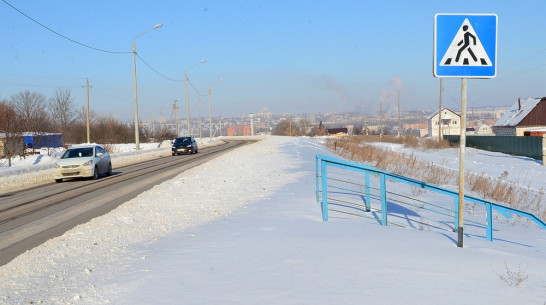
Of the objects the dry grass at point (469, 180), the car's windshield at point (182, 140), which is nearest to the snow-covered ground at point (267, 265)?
the dry grass at point (469, 180)

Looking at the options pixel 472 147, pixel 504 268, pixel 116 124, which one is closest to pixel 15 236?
pixel 504 268

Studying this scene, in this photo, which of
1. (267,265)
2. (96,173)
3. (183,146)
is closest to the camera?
(267,265)

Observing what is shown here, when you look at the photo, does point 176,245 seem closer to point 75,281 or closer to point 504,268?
point 75,281

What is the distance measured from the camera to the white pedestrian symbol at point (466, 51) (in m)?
Answer: 6.63

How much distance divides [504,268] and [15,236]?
8.15 meters

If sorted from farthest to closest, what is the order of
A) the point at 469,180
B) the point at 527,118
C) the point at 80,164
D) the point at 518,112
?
1. the point at 518,112
2. the point at 527,118
3. the point at 80,164
4. the point at 469,180

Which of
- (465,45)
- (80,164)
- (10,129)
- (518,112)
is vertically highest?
(465,45)

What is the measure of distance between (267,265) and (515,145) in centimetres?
5130

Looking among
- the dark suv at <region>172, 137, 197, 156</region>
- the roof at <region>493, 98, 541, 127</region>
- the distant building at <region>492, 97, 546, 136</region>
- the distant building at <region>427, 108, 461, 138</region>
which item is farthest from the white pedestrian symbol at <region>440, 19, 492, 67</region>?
the distant building at <region>427, 108, 461, 138</region>

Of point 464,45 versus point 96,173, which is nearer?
point 464,45

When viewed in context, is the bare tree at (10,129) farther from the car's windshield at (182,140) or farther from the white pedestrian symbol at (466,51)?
the white pedestrian symbol at (466,51)

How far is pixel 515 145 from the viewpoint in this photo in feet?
170

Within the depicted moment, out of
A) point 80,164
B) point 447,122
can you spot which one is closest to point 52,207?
point 80,164

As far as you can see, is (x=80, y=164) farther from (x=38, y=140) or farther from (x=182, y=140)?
(x=38, y=140)
